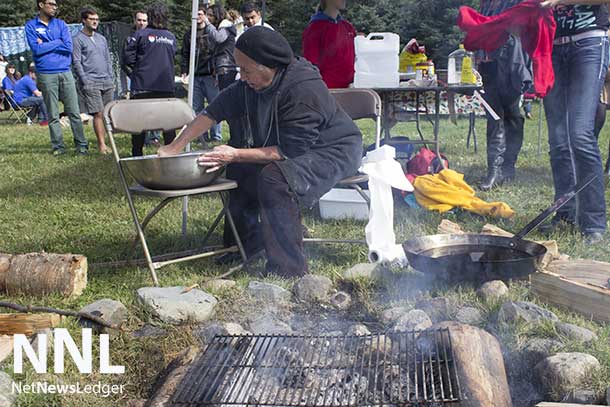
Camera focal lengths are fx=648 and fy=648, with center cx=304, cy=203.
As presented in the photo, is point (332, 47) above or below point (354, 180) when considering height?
above

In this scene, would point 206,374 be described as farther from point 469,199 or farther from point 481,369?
point 469,199

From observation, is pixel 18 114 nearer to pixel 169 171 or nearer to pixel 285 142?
pixel 169 171

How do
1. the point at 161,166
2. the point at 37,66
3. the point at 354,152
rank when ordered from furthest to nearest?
the point at 37,66, the point at 354,152, the point at 161,166

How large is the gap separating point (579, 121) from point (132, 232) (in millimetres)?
3199

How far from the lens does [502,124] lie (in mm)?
6051

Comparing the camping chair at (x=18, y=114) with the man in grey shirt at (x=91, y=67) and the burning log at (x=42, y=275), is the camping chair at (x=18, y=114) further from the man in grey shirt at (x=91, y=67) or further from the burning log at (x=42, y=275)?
the burning log at (x=42, y=275)

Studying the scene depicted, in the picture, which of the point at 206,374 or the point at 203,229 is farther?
the point at 203,229

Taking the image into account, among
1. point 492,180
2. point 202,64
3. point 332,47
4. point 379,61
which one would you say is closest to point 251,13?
point 202,64

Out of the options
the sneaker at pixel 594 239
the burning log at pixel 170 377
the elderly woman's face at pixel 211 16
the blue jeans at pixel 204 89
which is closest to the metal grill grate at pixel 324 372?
the burning log at pixel 170 377

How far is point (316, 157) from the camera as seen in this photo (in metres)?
3.74

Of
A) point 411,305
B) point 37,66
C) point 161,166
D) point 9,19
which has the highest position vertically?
point 9,19

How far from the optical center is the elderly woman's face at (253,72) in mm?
3590

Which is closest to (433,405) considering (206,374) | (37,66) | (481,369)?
(481,369)

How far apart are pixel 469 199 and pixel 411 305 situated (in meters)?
1.89
